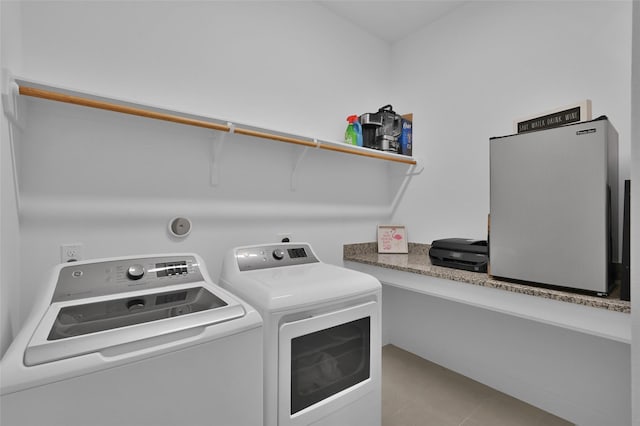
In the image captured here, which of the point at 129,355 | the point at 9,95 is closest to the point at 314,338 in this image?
the point at 129,355

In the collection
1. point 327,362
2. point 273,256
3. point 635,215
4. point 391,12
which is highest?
point 391,12

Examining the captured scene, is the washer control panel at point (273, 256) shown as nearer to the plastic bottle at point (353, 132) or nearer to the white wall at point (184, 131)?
the white wall at point (184, 131)

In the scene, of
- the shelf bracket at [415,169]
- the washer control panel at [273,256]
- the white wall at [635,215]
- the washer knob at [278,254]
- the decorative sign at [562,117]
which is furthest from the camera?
the shelf bracket at [415,169]

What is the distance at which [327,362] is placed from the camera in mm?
1325

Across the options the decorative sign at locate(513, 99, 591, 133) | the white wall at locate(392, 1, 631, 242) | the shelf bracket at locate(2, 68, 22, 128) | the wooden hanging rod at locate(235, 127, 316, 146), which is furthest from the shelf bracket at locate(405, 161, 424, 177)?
the shelf bracket at locate(2, 68, 22, 128)

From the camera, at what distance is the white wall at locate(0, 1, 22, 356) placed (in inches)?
36.2

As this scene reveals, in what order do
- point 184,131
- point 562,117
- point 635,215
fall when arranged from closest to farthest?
1. point 635,215
2. point 562,117
3. point 184,131

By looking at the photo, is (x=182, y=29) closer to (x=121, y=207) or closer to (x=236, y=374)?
(x=121, y=207)

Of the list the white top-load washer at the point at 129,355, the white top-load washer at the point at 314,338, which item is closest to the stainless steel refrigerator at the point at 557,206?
the white top-load washer at the point at 314,338

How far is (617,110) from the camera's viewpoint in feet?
5.18

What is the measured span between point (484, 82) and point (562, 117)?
791 millimetres

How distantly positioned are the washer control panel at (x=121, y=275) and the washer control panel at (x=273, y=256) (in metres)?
0.28

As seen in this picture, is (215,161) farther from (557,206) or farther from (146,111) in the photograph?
(557,206)

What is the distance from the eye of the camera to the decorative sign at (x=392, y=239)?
257cm
